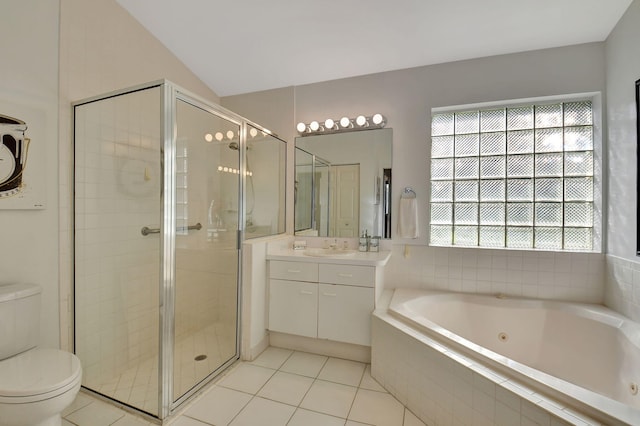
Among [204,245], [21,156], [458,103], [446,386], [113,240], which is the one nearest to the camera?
[446,386]

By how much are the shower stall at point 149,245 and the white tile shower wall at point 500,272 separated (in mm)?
1608

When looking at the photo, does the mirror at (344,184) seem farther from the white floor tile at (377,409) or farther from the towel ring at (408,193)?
the white floor tile at (377,409)

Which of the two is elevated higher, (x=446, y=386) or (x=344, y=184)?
(x=344, y=184)

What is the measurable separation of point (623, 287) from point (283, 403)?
92.2 inches

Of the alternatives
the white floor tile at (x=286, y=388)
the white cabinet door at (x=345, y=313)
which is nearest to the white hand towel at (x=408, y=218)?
the white cabinet door at (x=345, y=313)

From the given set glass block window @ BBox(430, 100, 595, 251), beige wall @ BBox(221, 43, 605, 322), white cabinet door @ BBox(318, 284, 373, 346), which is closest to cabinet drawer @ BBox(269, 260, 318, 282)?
white cabinet door @ BBox(318, 284, 373, 346)

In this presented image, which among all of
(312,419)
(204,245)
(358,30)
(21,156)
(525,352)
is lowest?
(312,419)

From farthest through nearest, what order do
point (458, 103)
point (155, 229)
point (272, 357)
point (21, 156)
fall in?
point (458, 103) → point (272, 357) → point (155, 229) → point (21, 156)

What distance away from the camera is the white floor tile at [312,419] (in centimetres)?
158

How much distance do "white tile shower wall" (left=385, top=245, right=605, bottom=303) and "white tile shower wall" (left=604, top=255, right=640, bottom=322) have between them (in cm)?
8

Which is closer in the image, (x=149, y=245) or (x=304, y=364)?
(x=149, y=245)

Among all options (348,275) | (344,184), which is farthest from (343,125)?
(348,275)

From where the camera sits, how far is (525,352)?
79.7 inches

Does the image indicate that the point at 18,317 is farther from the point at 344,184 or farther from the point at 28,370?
the point at 344,184
